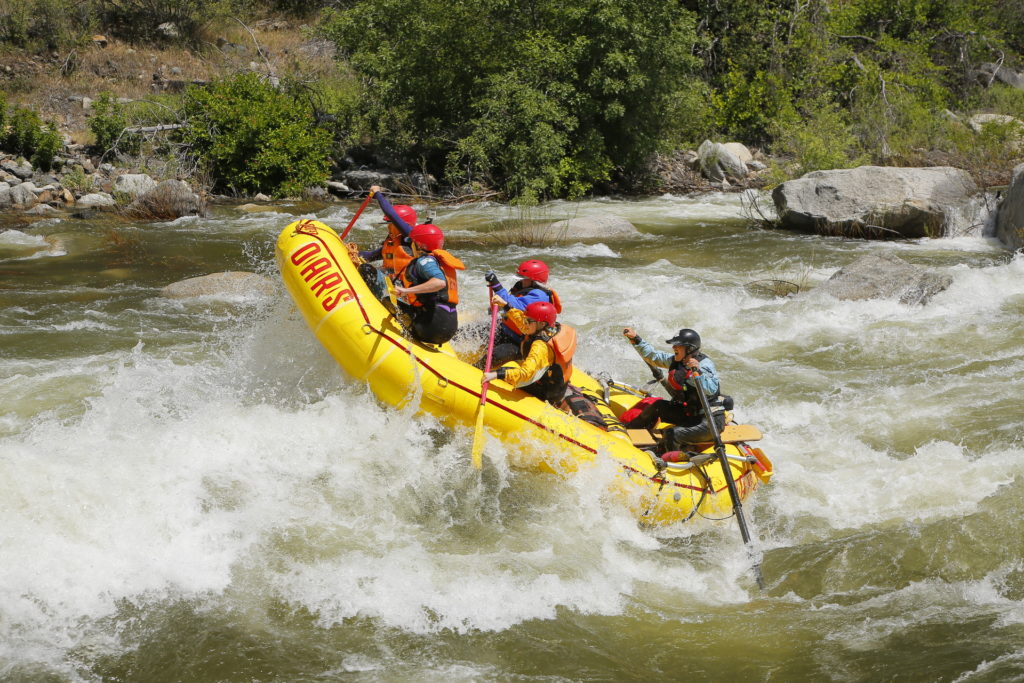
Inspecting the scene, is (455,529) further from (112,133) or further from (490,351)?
(112,133)

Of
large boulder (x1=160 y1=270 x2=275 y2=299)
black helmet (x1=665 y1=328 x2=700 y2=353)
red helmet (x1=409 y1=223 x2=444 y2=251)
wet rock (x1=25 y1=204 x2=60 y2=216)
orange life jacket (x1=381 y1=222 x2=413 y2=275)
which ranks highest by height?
red helmet (x1=409 y1=223 x2=444 y2=251)

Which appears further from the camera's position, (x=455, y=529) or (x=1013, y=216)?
(x=1013, y=216)

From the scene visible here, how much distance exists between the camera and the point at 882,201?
1409cm

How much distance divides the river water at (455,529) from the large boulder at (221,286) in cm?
97

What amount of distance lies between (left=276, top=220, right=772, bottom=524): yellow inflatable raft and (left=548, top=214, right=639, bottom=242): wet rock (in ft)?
24.6

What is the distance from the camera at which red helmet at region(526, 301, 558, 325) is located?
6.21 m

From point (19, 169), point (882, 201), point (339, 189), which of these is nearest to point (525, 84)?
point (339, 189)

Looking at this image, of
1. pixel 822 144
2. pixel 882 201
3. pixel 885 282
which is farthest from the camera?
pixel 822 144

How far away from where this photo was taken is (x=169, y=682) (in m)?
4.34

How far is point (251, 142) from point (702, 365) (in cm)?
1381

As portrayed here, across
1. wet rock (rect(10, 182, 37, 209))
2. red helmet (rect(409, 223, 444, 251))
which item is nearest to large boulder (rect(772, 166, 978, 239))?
red helmet (rect(409, 223, 444, 251))

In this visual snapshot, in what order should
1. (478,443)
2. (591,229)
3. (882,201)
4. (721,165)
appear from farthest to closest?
(721,165), (591,229), (882,201), (478,443)

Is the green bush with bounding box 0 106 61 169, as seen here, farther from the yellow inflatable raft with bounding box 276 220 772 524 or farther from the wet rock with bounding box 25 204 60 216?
the yellow inflatable raft with bounding box 276 220 772 524

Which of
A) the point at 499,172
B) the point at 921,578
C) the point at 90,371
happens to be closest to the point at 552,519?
the point at 921,578
